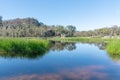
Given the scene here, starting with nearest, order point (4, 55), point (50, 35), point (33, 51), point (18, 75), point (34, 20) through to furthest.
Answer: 1. point (18, 75)
2. point (4, 55)
3. point (33, 51)
4. point (50, 35)
5. point (34, 20)

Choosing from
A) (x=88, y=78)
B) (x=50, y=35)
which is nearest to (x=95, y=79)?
(x=88, y=78)

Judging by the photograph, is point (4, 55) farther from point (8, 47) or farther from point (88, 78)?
point (88, 78)

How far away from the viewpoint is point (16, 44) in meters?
19.6

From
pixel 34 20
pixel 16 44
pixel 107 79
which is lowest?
pixel 107 79

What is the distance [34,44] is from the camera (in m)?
21.8

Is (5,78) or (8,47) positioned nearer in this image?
(5,78)

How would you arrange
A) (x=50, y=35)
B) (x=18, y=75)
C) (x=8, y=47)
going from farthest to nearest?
(x=50, y=35), (x=8, y=47), (x=18, y=75)

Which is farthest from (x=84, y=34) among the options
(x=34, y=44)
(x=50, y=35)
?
(x=34, y=44)

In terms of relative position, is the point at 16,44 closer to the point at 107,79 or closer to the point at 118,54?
the point at 118,54

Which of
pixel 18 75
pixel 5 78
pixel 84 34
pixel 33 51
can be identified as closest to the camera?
pixel 5 78

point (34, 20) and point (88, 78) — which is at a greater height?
point (34, 20)

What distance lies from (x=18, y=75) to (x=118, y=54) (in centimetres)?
1144

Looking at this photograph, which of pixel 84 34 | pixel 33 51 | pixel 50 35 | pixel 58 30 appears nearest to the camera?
pixel 33 51

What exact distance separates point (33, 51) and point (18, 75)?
9887mm
